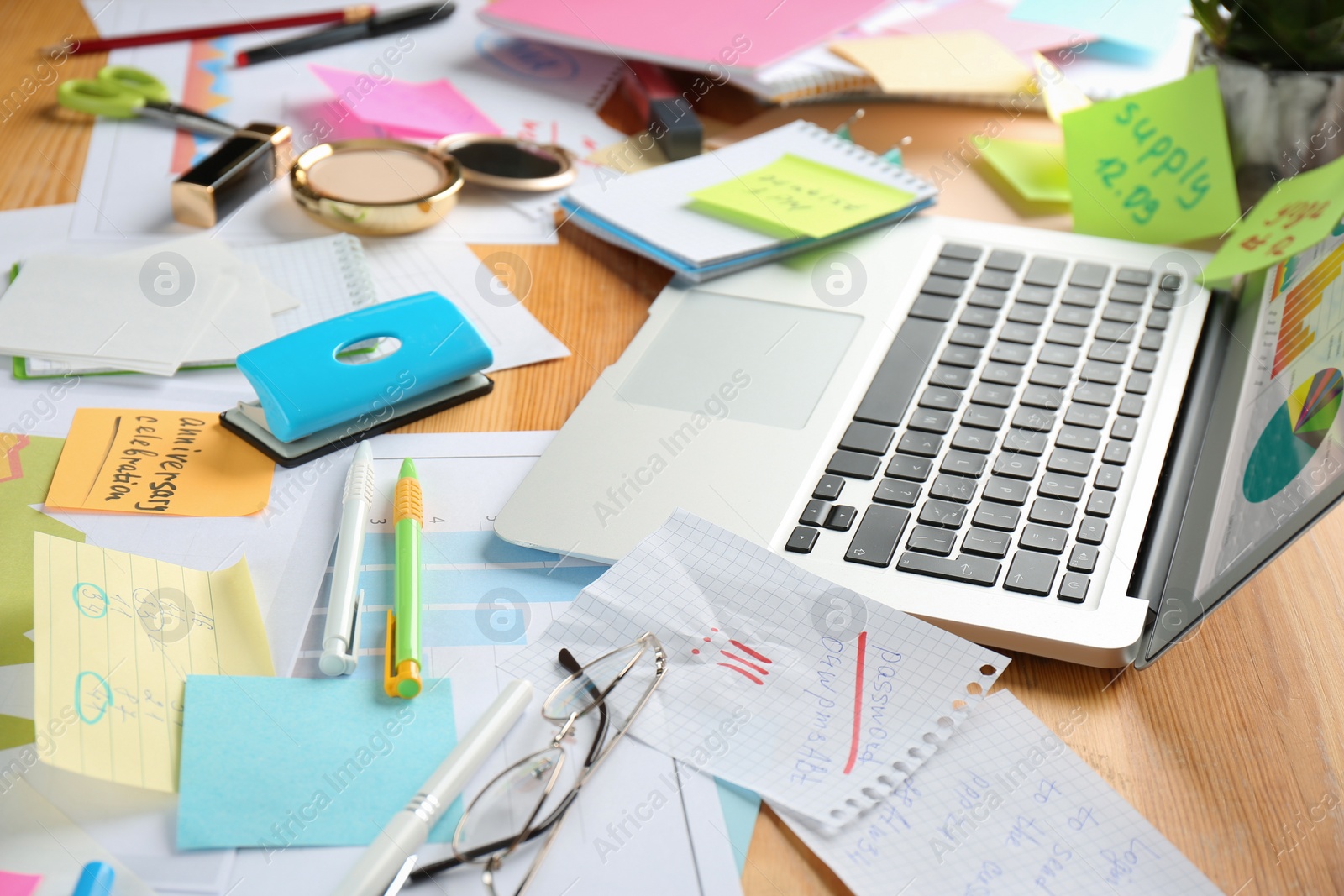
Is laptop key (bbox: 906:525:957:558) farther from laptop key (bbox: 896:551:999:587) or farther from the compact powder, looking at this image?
the compact powder

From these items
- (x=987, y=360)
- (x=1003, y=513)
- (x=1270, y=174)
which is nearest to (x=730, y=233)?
(x=987, y=360)

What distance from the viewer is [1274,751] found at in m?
0.51

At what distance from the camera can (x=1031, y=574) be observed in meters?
0.56

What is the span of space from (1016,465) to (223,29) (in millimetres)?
992

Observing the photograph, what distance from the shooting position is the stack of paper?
2.38ft

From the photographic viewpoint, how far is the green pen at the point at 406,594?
0.51m

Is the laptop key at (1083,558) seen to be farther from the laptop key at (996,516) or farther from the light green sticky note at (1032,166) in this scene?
the light green sticky note at (1032,166)

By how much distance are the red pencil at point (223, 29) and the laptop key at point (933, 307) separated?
76cm

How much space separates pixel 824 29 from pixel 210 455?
78 centimetres

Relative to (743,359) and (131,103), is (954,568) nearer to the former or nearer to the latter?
(743,359)

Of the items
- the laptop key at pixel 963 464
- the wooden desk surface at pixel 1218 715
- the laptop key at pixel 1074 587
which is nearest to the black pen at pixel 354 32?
the wooden desk surface at pixel 1218 715

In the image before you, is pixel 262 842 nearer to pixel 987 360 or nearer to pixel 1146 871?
pixel 1146 871

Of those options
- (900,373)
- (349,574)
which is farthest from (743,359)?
(349,574)

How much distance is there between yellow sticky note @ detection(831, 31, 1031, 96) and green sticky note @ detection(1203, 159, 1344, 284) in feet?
1.07
